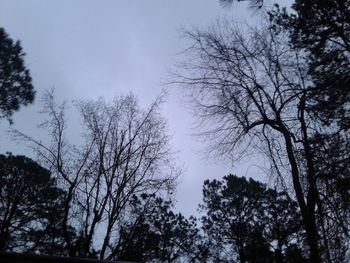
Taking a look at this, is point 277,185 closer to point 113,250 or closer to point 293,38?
point 293,38

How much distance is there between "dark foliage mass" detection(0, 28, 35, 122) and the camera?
10.6m

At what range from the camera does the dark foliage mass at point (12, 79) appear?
34.7 ft

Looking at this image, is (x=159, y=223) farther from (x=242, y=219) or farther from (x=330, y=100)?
(x=330, y=100)

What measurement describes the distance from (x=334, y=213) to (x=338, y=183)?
0.77 m

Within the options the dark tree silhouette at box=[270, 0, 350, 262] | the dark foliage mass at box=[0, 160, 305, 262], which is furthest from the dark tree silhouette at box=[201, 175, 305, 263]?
the dark tree silhouette at box=[270, 0, 350, 262]

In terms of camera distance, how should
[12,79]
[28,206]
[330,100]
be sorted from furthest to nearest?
[28,206] → [12,79] → [330,100]

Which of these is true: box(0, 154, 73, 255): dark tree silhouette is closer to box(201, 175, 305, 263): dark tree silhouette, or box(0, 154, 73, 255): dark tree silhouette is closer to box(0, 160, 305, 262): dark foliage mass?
box(0, 160, 305, 262): dark foliage mass

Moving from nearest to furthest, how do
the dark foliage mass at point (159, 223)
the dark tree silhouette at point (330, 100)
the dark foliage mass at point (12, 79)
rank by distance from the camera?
1. the dark tree silhouette at point (330, 100)
2. the dark foliage mass at point (12, 79)
3. the dark foliage mass at point (159, 223)

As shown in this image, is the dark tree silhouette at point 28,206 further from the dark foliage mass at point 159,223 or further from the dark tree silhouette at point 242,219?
the dark tree silhouette at point 242,219

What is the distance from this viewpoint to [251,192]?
21.1 meters

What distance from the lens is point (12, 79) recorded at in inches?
430

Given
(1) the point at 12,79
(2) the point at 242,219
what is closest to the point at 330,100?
(1) the point at 12,79

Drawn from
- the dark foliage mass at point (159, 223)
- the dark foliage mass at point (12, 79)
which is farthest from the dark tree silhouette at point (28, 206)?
the dark foliage mass at point (12, 79)

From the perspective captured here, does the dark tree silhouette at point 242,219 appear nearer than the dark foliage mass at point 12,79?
No
